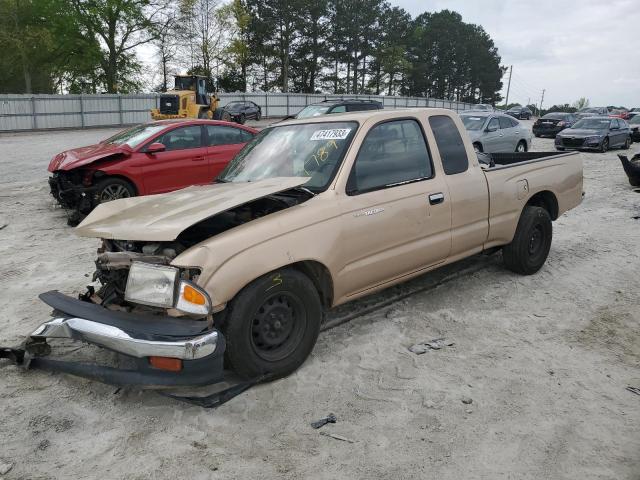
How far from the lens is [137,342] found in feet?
9.52

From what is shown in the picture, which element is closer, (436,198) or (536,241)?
(436,198)

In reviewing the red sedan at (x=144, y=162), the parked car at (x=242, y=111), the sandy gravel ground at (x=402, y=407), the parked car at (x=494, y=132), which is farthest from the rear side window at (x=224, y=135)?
the parked car at (x=242, y=111)

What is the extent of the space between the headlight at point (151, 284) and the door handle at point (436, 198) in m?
2.27

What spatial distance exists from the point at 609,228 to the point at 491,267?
3276 mm

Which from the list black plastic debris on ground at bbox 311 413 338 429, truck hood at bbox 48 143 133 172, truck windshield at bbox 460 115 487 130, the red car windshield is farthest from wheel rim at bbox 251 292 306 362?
truck windshield at bbox 460 115 487 130

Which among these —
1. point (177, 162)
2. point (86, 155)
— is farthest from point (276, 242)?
point (86, 155)

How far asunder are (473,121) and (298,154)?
39.6 ft

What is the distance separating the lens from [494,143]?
48.5ft

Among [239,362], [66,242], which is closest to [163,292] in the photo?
[239,362]

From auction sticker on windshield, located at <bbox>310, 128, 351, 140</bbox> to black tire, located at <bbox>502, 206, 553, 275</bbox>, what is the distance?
7.88 ft

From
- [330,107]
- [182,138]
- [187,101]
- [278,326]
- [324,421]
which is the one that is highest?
[187,101]

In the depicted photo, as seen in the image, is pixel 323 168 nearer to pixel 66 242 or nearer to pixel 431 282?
pixel 431 282

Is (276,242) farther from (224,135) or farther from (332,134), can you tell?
(224,135)

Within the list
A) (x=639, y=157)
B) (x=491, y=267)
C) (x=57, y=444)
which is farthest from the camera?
(x=639, y=157)
